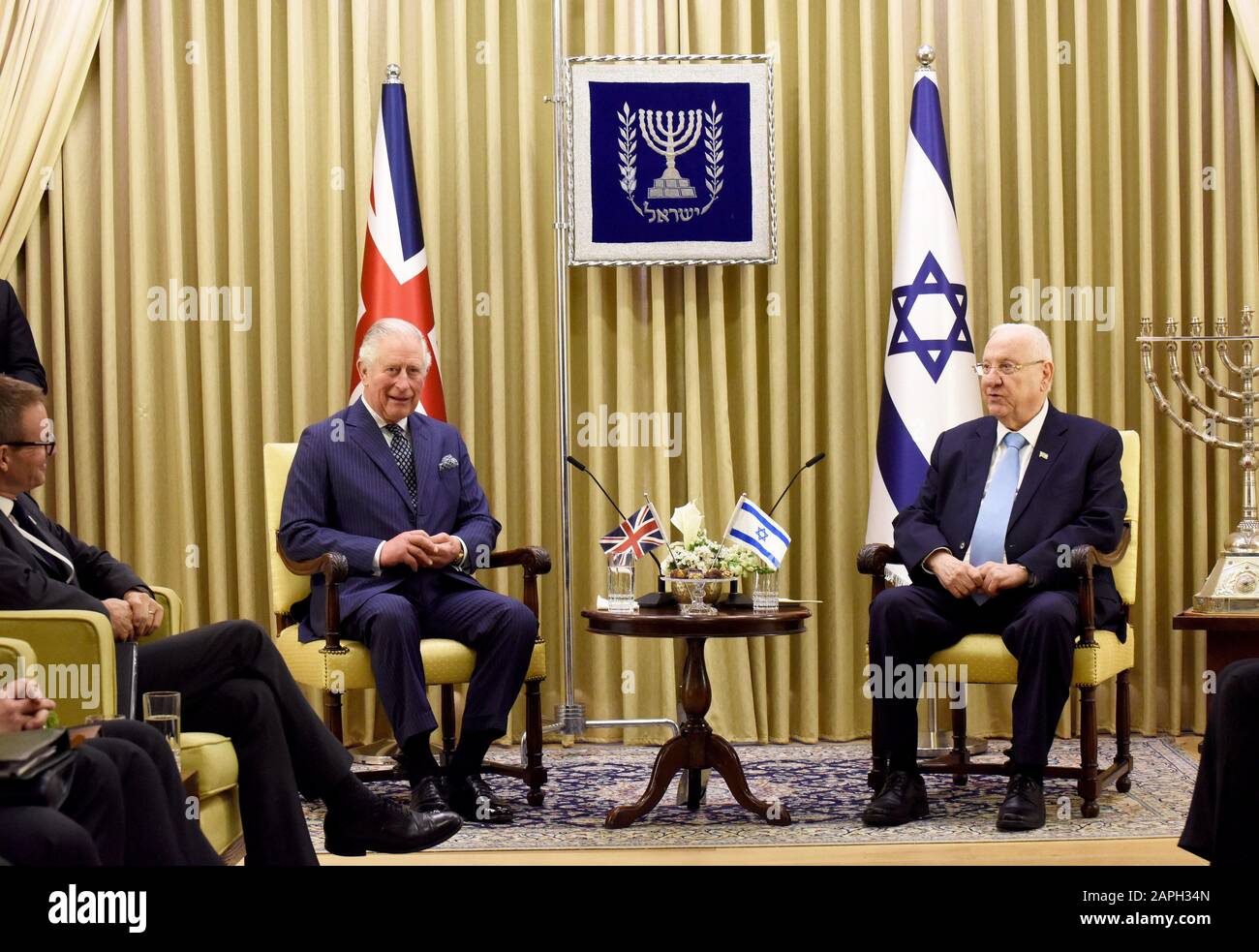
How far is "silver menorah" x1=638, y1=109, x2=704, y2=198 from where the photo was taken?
5.17m

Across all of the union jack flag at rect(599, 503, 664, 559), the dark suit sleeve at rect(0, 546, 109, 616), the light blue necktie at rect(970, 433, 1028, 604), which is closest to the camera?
the dark suit sleeve at rect(0, 546, 109, 616)

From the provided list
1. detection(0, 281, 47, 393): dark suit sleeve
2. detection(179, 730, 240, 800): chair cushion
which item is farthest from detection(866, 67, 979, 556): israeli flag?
detection(0, 281, 47, 393): dark suit sleeve

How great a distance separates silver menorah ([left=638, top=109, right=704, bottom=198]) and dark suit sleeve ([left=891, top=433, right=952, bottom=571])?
1443 millimetres

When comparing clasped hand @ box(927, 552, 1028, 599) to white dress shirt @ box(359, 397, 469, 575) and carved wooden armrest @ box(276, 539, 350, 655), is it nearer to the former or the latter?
white dress shirt @ box(359, 397, 469, 575)

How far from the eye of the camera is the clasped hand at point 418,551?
408 cm

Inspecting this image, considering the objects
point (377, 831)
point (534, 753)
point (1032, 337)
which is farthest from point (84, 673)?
point (1032, 337)

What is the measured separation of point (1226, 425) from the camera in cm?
523

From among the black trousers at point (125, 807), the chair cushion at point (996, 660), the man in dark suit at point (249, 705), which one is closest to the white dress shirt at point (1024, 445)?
the chair cushion at point (996, 660)

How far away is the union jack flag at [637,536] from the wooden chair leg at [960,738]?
1134 mm

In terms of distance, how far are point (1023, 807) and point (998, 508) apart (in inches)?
36.1

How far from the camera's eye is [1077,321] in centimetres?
524

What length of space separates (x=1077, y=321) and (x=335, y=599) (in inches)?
117
